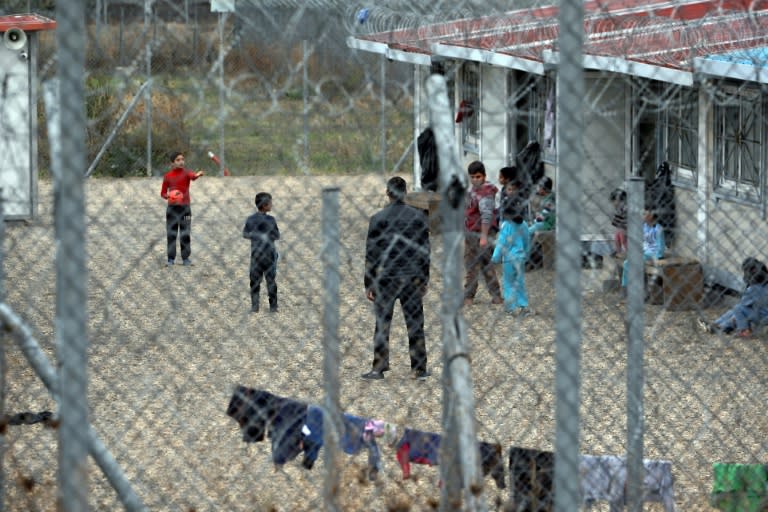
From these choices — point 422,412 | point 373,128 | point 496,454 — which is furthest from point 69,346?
point 422,412

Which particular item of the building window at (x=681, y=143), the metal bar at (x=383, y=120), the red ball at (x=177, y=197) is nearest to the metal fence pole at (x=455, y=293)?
the metal bar at (x=383, y=120)

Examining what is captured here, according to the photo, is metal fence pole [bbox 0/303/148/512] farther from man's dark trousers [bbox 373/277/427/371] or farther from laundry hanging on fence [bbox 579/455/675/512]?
man's dark trousers [bbox 373/277/427/371]

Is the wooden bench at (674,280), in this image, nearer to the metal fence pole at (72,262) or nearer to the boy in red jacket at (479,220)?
the boy in red jacket at (479,220)

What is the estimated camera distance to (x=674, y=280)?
1071cm

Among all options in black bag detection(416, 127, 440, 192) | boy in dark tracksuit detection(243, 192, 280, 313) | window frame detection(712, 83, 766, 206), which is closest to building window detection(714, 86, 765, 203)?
window frame detection(712, 83, 766, 206)

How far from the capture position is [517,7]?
3.59 metres

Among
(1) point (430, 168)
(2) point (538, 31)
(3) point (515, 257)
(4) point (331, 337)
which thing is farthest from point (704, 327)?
(4) point (331, 337)

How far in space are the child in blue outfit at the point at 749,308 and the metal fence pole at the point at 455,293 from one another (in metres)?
5.63

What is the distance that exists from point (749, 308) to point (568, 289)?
20.5 feet

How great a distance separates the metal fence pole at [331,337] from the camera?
3.38 metres

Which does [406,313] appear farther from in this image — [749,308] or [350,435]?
[350,435]

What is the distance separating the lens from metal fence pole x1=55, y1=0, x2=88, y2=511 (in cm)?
256

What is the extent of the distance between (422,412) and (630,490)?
3.34 metres

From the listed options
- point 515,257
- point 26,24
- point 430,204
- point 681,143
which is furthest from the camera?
point 430,204
